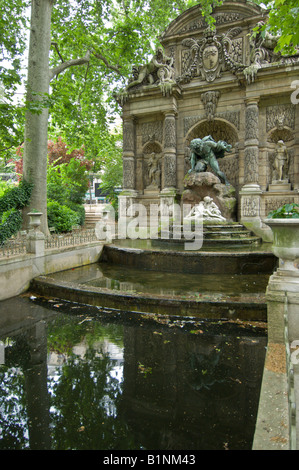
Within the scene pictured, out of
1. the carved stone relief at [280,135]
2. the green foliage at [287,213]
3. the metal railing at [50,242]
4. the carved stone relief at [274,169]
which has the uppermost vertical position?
the carved stone relief at [280,135]

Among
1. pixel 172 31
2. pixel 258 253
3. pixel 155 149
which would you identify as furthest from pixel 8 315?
pixel 172 31

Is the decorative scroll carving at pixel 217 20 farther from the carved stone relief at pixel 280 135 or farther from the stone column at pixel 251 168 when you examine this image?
the carved stone relief at pixel 280 135

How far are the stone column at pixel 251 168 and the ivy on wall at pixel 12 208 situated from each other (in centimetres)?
864

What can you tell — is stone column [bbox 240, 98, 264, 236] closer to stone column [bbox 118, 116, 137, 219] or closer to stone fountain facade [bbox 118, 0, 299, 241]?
stone fountain facade [bbox 118, 0, 299, 241]

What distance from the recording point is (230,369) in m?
3.57

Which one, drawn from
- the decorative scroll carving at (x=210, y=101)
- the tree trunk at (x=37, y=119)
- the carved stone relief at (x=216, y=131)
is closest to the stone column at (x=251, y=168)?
the carved stone relief at (x=216, y=131)

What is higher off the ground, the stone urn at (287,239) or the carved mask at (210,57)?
the carved mask at (210,57)

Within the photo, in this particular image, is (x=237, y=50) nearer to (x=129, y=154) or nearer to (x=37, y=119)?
(x=129, y=154)

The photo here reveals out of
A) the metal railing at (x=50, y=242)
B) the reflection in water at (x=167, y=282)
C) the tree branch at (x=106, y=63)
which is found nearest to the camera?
the reflection in water at (x=167, y=282)

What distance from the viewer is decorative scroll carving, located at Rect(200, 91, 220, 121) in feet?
47.4

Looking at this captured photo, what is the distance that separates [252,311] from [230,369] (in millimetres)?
1596

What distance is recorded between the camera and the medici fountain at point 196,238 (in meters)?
3.08

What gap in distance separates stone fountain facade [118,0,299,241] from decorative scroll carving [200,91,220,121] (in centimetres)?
4
